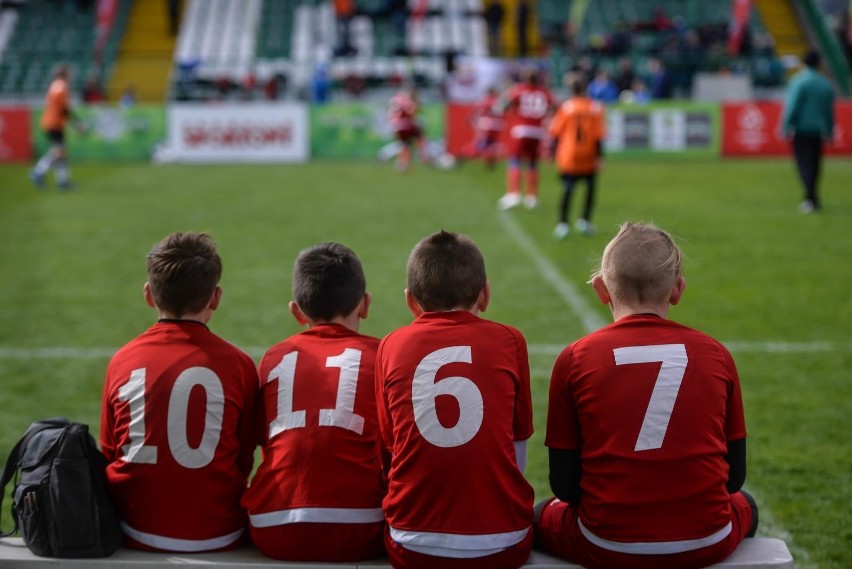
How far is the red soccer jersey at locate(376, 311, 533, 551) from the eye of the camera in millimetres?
2979

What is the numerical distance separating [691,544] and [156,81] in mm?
33941

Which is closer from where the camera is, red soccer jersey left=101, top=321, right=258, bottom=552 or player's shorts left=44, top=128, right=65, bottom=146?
red soccer jersey left=101, top=321, right=258, bottom=552

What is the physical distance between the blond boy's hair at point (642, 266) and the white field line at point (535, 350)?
382 centimetres

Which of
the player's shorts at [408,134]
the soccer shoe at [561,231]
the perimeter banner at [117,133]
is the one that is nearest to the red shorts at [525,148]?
the soccer shoe at [561,231]

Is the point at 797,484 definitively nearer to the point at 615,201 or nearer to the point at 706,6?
the point at 615,201

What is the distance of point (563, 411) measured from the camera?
10.1ft

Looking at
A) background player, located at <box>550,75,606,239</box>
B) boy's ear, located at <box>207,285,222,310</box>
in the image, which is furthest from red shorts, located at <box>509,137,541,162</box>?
boy's ear, located at <box>207,285,222,310</box>

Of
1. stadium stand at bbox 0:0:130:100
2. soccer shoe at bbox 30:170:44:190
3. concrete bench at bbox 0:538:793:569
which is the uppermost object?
stadium stand at bbox 0:0:130:100

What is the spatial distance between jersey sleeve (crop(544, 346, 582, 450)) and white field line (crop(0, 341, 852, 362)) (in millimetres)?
3815

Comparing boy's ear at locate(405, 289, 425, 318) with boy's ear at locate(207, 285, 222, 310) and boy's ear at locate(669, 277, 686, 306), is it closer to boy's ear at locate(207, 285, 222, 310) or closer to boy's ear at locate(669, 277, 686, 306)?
boy's ear at locate(207, 285, 222, 310)

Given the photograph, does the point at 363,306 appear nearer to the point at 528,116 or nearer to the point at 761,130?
the point at 528,116

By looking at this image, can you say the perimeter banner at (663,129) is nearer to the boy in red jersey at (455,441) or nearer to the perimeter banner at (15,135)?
the perimeter banner at (15,135)

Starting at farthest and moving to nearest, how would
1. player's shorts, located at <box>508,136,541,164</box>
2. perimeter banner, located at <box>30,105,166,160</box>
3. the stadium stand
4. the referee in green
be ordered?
1. the stadium stand
2. perimeter banner, located at <box>30,105,166,160</box>
3. player's shorts, located at <box>508,136,541,164</box>
4. the referee in green

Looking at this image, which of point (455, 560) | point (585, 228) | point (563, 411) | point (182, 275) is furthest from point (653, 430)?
point (585, 228)
